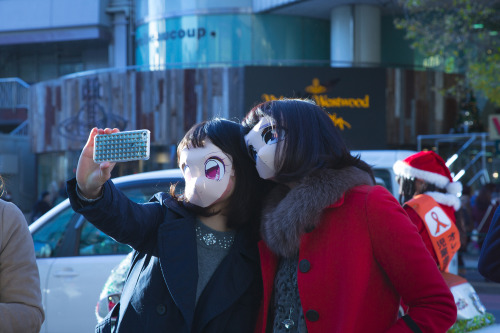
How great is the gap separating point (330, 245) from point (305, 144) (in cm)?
36

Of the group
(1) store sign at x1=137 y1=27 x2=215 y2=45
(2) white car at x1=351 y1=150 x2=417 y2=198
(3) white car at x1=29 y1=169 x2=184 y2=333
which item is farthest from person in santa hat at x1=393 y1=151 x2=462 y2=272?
(1) store sign at x1=137 y1=27 x2=215 y2=45

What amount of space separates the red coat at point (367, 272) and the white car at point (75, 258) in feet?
8.84

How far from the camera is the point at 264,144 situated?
89.7 inches

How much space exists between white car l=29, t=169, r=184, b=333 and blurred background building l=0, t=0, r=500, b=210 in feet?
35.9

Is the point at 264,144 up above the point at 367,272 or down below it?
above

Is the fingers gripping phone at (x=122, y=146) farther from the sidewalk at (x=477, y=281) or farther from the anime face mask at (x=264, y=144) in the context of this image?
the sidewalk at (x=477, y=281)

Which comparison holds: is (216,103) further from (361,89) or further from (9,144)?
(9,144)

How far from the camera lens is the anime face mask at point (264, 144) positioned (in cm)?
222

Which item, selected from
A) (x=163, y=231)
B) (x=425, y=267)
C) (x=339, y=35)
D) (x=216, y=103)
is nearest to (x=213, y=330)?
(x=163, y=231)

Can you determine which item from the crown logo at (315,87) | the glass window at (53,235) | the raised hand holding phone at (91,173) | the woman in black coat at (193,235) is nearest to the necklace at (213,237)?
the woman in black coat at (193,235)

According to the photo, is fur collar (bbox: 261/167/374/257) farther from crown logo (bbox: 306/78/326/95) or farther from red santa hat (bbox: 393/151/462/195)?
crown logo (bbox: 306/78/326/95)

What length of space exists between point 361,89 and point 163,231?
16.0 m

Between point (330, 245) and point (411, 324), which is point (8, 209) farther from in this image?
point (411, 324)

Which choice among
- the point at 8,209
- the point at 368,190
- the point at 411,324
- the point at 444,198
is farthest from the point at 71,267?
the point at 411,324
